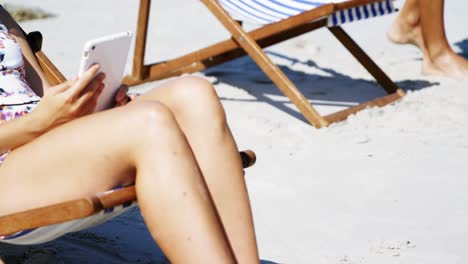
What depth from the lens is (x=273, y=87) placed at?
17.2 feet

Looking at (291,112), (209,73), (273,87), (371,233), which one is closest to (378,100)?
(291,112)

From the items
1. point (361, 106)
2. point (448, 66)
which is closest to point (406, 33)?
point (448, 66)

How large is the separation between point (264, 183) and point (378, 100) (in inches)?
53.0

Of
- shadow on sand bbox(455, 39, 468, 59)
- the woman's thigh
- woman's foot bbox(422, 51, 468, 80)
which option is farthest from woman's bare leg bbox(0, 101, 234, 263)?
shadow on sand bbox(455, 39, 468, 59)

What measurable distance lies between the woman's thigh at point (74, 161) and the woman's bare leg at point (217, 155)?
20 centimetres

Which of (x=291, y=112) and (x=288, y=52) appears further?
(x=288, y=52)

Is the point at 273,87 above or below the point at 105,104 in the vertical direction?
below

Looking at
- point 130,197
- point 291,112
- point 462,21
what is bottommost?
point 462,21

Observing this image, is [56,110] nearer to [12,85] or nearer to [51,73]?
[12,85]

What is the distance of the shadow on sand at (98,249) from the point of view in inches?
110

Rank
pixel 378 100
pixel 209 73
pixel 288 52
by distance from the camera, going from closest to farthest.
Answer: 1. pixel 378 100
2. pixel 209 73
3. pixel 288 52

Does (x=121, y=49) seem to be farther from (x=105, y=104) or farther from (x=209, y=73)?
(x=209, y=73)

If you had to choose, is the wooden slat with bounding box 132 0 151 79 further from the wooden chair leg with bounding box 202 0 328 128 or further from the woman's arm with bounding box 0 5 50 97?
the woman's arm with bounding box 0 5 50 97

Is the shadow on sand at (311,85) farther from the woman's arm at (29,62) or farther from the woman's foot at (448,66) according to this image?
the woman's arm at (29,62)
